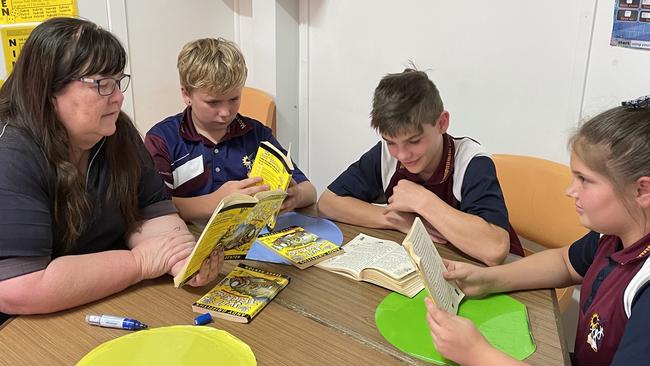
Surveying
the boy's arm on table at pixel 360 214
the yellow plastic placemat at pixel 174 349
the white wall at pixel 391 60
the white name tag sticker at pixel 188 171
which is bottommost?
the yellow plastic placemat at pixel 174 349

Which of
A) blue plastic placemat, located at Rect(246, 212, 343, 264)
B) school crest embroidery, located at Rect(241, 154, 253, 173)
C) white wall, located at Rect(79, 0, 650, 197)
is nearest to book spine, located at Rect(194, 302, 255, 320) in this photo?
blue plastic placemat, located at Rect(246, 212, 343, 264)

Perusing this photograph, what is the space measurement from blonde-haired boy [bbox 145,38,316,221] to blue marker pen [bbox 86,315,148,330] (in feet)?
1.99

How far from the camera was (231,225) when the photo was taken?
126 cm

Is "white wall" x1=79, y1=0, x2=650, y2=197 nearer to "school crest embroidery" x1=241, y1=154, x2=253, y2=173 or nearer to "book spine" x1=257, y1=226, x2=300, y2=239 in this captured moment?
"school crest embroidery" x1=241, y1=154, x2=253, y2=173

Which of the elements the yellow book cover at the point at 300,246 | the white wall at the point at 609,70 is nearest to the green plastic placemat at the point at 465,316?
the yellow book cover at the point at 300,246

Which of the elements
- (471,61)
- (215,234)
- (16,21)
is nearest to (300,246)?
(215,234)

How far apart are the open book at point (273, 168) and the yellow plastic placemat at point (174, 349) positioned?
1.50ft

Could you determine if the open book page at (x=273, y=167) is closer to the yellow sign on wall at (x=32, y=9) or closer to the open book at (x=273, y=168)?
the open book at (x=273, y=168)

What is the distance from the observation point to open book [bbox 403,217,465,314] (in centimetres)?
108

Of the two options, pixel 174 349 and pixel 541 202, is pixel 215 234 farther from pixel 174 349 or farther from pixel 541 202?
pixel 541 202

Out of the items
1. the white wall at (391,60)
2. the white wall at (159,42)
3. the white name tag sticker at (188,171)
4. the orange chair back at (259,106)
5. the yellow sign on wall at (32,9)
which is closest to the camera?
the white name tag sticker at (188,171)

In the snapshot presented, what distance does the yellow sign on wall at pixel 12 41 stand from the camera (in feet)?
7.54

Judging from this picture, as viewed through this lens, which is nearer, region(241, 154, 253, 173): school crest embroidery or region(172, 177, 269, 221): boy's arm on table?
region(172, 177, 269, 221): boy's arm on table

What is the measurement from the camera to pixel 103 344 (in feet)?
3.59
